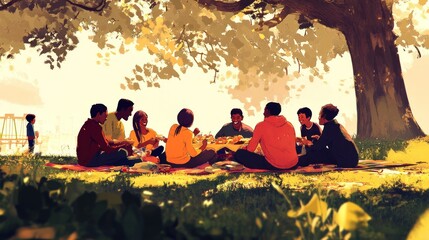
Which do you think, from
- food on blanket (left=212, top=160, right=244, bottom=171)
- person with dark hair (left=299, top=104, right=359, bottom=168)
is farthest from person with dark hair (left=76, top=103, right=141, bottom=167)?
person with dark hair (left=299, top=104, right=359, bottom=168)

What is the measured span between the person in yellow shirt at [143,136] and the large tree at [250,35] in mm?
4681

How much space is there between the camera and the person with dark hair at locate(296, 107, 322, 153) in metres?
15.7

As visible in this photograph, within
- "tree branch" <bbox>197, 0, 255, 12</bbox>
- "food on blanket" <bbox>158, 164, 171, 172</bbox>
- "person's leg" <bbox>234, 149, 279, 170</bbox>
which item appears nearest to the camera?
"person's leg" <bbox>234, 149, 279, 170</bbox>

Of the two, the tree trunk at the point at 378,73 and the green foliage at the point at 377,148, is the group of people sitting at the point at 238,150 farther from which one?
the tree trunk at the point at 378,73

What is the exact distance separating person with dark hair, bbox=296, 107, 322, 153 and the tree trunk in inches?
280

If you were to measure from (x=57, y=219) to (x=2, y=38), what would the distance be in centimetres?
2788

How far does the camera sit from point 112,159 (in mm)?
15547

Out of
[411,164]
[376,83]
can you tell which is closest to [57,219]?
[411,164]

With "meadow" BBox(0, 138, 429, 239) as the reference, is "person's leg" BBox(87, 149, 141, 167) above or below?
above

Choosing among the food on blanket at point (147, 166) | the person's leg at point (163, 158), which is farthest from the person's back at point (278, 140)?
the person's leg at point (163, 158)

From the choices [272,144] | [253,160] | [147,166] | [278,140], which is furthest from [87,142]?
[278,140]

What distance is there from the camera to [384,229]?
304 inches

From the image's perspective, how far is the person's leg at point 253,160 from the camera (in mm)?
14812

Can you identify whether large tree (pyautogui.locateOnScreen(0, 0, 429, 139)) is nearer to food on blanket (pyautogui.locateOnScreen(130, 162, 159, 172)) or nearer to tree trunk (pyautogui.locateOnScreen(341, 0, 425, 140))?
tree trunk (pyautogui.locateOnScreen(341, 0, 425, 140))
